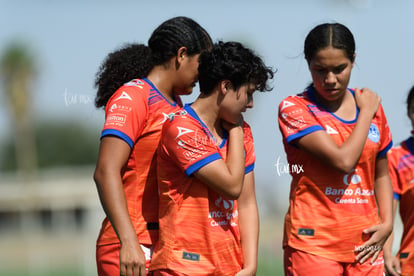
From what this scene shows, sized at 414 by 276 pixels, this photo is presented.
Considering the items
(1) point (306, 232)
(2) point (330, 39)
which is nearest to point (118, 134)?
(1) point (306, 232)

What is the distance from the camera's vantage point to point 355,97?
4031 mm

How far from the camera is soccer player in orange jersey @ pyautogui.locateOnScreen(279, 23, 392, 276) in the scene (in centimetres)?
379

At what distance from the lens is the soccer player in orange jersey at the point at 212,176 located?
3473mm

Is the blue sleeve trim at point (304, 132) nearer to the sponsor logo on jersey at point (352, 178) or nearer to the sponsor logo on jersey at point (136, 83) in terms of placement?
the sponsor logo on jersey at point (352, 178)

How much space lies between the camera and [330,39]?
387 centimetres

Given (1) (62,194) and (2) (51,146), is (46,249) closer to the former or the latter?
(1) (62,194)

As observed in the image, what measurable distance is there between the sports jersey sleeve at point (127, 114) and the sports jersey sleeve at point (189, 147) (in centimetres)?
22

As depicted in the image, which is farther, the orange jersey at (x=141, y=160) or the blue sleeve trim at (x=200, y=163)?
the orange jersey at (x=141, y=160)

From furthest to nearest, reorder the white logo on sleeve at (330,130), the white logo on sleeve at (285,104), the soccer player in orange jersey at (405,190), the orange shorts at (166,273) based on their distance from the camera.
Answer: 1. the soccer player in orange jersey at (405,190)
2. the white logo on sleeve at (285,104)
3. the white logo on sleeve at (330,130)
4. the orange shorts at (166,273)

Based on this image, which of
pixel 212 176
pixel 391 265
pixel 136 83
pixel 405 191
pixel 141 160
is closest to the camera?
pixel 212 176

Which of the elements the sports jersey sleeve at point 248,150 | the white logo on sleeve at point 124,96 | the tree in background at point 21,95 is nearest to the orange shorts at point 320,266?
the sports jersey sleeve at point 248,150

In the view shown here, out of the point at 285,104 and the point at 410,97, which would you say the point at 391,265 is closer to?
the point at 410,97

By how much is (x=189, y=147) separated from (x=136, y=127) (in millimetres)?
372

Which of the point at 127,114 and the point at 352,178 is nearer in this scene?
the point at 127,114
